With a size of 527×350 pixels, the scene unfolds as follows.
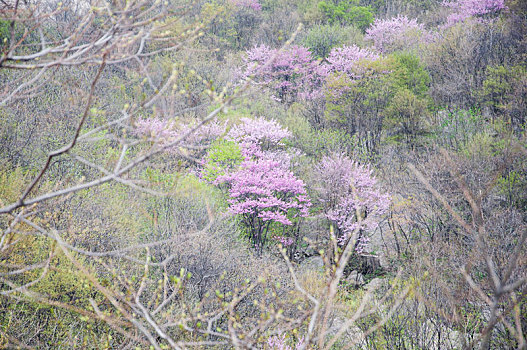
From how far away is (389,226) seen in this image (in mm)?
16156

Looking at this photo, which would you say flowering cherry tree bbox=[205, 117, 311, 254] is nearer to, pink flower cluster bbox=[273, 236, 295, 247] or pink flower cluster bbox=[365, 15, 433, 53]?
pink flower cluster bbox=[273, 236, 295, 247]

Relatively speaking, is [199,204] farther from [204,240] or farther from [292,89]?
[292,89]

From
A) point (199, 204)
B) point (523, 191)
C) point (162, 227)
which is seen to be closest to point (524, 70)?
point (523, 191)

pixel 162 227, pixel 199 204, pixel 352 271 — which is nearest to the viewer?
pixel 162 227

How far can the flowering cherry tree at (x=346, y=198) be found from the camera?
15156 mm

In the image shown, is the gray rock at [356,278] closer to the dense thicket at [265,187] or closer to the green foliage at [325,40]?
the dense thicket at [265,187]

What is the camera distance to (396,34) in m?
29.4

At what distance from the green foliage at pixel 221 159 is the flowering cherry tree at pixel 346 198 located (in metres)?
3.53

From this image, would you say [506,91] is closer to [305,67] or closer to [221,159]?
[305,67]

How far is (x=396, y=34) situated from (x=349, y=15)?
19.8 ft

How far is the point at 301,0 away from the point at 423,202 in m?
29.3

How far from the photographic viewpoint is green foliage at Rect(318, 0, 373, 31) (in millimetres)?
33469

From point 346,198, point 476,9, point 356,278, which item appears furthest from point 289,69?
point 356,278

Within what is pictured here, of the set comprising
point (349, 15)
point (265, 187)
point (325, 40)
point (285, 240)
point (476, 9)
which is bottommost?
point (285, 240)
